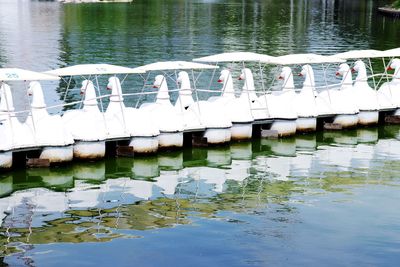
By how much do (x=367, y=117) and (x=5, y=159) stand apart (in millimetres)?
19361

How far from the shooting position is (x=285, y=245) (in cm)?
2434

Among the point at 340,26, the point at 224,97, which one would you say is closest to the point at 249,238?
the point at 224,97

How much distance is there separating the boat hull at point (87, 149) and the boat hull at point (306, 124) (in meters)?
10.9

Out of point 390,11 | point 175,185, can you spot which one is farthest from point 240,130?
point 390,11

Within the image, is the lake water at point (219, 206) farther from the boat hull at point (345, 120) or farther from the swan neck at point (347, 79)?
the swan neck at point (347, 79)

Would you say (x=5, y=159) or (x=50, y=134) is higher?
(x=50, y=134)

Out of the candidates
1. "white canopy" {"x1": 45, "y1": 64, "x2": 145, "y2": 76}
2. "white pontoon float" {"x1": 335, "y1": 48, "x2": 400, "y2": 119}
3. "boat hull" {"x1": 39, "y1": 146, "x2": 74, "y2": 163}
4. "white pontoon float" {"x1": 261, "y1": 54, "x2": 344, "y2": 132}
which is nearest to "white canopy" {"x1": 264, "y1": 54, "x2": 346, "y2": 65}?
"white pontoon float" {"x1": 261, "y1": 54, "x2": 344, "y2": 132}

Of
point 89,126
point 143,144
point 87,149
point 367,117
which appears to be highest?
point 89,126

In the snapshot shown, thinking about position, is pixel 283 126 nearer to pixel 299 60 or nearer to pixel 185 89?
pixel 299 60

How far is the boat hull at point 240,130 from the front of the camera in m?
37.1

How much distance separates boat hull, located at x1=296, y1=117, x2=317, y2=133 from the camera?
3944 cm

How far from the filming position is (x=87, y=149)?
3219cm

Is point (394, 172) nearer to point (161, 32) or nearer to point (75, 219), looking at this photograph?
point (75, 219)

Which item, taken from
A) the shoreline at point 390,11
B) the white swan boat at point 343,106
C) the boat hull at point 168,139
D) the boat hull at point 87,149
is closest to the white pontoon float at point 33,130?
the boat hull at point 87,149
